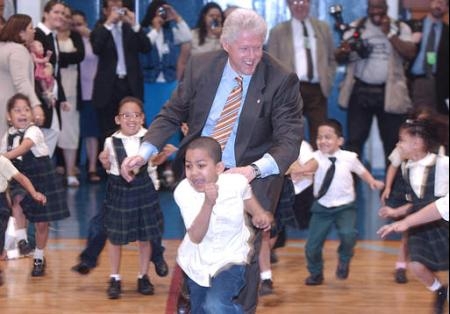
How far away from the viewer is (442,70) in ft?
32.7

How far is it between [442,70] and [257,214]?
224 inches

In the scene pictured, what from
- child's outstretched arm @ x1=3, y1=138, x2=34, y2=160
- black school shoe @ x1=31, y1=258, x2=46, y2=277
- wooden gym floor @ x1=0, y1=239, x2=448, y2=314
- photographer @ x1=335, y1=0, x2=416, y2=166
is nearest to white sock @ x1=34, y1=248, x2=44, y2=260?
black school shoe @ x1=31, y1=258, x2=46, y2=277

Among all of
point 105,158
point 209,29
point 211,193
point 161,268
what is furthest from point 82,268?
point 209,29

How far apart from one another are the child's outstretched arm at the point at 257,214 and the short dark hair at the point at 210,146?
266 mm

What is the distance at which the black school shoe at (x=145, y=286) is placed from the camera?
6.64 m

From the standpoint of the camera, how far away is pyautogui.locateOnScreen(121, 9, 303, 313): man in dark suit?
4.87 meters

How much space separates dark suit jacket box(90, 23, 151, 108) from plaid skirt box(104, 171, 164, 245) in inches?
148

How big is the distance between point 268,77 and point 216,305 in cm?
114

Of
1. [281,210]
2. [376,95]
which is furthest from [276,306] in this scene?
[376,95]

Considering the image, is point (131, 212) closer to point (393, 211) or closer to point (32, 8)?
point (393, 211)

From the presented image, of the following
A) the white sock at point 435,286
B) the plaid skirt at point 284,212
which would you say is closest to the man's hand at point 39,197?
the plaid skirt at point 284,212

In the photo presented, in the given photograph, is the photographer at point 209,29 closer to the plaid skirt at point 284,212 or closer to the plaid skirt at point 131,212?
the plaid skirt at point 284,212

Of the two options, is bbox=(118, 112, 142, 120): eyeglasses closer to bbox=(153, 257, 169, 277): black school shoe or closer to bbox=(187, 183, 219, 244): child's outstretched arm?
bbox=(153, 257, 169, 277): black school shoe

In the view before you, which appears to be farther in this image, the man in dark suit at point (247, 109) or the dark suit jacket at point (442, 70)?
the dark suit jacket at point (442, 70)
